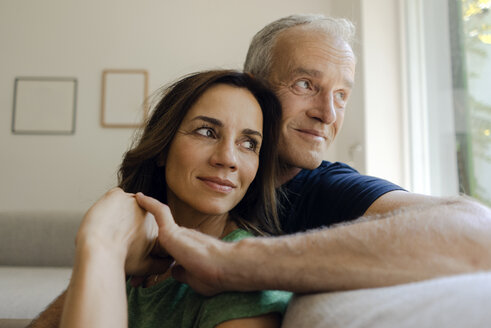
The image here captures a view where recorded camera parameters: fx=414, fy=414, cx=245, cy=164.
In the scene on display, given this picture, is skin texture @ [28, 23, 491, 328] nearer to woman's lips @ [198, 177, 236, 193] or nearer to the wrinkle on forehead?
woman's lips @ [198, 177, 236, 193]

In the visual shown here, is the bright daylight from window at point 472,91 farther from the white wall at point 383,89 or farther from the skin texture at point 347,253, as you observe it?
the skin texture at point 347,253

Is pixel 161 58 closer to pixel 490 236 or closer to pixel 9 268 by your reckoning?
pixel 9 268

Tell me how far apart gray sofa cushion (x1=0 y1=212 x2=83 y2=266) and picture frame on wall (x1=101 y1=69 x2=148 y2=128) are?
3.56ft

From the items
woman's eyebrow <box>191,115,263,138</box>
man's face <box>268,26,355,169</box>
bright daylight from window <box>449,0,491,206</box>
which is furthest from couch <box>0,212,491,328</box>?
bright daylight from window <box>449,0,491,206</box>

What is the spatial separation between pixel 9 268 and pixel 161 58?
2.16 meters

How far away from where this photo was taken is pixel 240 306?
2.39ft

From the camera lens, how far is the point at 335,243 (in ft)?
2.38

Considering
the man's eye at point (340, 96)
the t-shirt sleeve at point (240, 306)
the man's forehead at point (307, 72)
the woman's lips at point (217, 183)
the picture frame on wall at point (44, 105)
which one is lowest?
the t-shirt sleeve at point (240, 306)

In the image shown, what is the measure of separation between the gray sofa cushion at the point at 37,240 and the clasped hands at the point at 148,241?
2.37 meters

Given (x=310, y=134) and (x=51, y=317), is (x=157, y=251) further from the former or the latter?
(x=310, y=134)

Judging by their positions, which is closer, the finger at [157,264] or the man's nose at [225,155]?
the finger at [157,264]

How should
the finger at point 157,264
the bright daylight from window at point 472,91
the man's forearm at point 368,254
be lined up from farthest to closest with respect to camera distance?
1. the bright daylight from window at point 472,91
2. the finger at point 157,264
3. the man's forearm at point 368,254

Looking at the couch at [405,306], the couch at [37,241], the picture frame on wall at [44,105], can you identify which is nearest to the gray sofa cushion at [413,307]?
the couch at [405,306]

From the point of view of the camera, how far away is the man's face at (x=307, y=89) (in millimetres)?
1529
